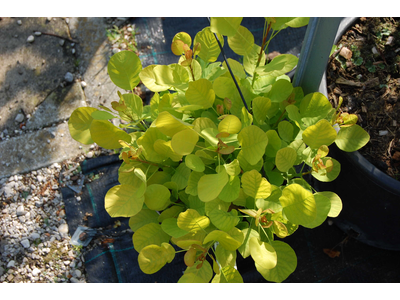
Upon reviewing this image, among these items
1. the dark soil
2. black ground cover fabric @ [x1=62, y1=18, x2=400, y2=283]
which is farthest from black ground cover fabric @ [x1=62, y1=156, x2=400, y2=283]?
the dark soil

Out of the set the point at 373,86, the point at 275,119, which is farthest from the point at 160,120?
the point at 373,86

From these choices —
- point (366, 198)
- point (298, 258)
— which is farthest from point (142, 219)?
point (298, 258)

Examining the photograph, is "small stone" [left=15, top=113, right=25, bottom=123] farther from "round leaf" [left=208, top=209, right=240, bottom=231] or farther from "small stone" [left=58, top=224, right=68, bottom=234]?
"round leaf" [left=208, top=209, right=240, bottom=231]

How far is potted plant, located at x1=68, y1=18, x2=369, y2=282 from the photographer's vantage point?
631 mm

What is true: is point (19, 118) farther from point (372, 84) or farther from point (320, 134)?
point (372, 84)

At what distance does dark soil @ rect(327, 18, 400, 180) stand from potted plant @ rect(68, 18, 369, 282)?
37cm

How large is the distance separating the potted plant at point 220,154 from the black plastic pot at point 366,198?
0.29 metres

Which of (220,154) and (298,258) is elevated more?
(220,154)

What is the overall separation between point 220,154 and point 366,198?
70 centimetres

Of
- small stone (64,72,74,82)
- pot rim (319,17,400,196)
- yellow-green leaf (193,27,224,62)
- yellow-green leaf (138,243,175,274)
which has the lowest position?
small stone (64,72,74,82)

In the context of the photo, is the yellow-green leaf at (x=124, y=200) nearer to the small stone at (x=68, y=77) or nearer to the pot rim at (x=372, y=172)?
the pot rim at (x=372, y=172)

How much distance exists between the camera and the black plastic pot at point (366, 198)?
3.17 feet

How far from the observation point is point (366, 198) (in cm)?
107

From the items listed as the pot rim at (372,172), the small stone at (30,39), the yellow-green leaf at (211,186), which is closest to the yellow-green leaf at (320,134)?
the yellow-green leaf at (211,186)
